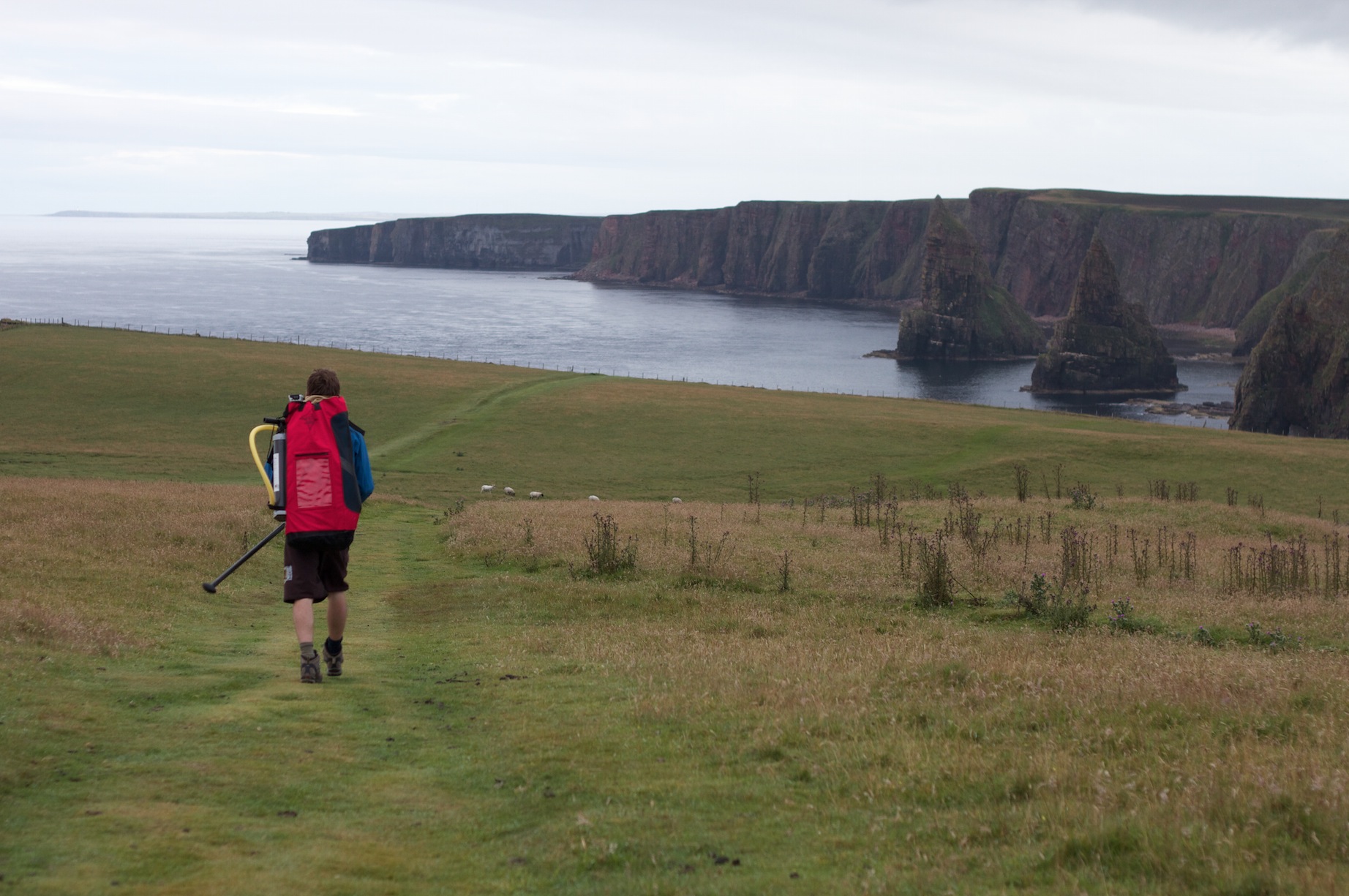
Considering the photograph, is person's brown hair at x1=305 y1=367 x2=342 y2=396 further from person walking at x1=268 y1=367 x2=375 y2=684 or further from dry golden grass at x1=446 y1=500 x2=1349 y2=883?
dry golden grass at x1=446 y1=500 x2=1349 y2=883

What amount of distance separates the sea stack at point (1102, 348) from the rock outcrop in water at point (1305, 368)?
104 feet

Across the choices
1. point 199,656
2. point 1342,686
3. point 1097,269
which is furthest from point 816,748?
point 1097,269

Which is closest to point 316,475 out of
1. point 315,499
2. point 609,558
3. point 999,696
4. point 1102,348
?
point 315,499

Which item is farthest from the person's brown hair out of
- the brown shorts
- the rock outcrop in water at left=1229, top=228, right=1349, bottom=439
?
the rock outcrop in water at left=1229, top=228, right=1349, bottom=439

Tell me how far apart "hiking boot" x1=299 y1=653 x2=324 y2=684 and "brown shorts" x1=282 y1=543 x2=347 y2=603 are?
24.4 inches

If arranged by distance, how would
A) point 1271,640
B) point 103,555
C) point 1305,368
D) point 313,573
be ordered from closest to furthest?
point 313,573 < point 1271,640 < point 103,555 < point 1305,368

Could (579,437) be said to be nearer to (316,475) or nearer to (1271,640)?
(1271,640)

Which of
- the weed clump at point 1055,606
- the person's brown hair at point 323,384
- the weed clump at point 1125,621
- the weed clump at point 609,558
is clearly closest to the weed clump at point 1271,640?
the weed clump at point 1125,621

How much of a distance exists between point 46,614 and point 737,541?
1441 cm

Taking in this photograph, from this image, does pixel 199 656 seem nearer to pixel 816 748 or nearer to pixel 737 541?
pixel 816 748

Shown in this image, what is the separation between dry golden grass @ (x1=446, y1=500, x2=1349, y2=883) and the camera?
6340mm

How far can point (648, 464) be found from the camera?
49.0 metres

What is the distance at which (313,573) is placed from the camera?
11.2m

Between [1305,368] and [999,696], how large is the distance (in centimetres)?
13115
